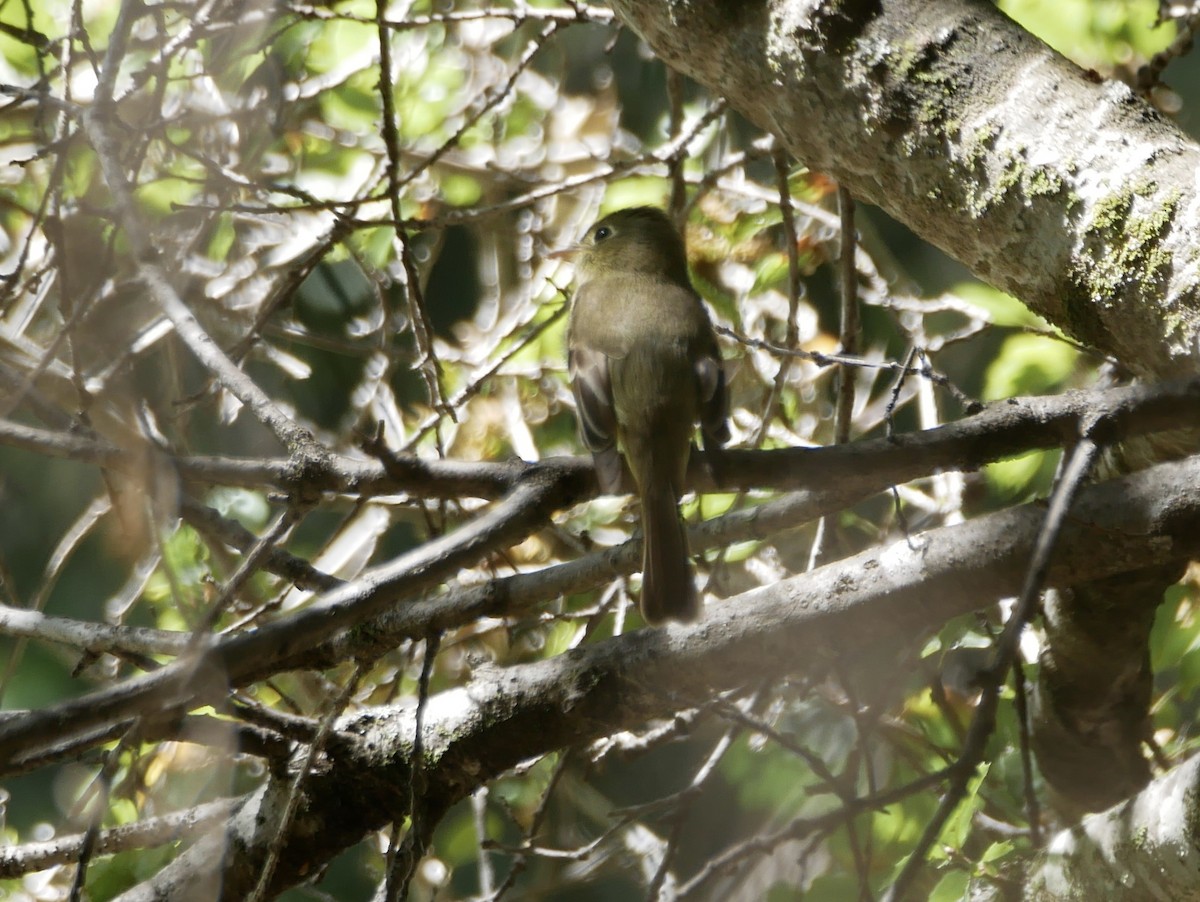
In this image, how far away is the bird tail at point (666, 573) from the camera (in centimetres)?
281

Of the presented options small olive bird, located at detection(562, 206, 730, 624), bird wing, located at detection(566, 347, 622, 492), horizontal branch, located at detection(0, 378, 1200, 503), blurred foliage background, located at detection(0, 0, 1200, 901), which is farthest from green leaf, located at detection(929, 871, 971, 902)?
bird wing, located at detection(566, 347, 622, 492)

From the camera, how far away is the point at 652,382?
11.3ft

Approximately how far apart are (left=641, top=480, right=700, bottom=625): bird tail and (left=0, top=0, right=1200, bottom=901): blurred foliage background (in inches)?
12.0

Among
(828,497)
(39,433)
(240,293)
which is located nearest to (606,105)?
(240,293)

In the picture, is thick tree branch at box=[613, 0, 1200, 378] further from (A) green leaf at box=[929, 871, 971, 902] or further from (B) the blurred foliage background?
(A) green leaf at box=[929, 871, 971, 902]

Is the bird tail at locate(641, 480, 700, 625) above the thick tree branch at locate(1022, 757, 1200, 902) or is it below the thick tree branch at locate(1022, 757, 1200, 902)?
above

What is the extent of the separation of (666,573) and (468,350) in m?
2.67

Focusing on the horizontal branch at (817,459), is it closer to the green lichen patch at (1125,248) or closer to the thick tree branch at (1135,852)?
the green lichen patch at (1125,248)

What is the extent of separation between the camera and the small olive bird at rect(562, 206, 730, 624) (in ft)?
9.52

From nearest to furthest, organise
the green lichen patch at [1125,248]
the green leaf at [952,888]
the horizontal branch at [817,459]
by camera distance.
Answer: the horizontal branch at [817,459] → the green lichen patch at [1125,248] → the green leaf at [952,888]

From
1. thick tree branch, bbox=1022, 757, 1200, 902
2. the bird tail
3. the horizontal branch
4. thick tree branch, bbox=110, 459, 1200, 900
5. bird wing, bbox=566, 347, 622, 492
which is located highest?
bird wing, bbox=566, 347, 622, 492

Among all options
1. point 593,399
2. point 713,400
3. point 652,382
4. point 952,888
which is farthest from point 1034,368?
point 952,888

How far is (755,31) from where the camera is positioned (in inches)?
97.0

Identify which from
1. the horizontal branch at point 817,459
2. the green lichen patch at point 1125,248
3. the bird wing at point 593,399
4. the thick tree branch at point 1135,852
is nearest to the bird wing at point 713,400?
the bird wing at point 593,399
